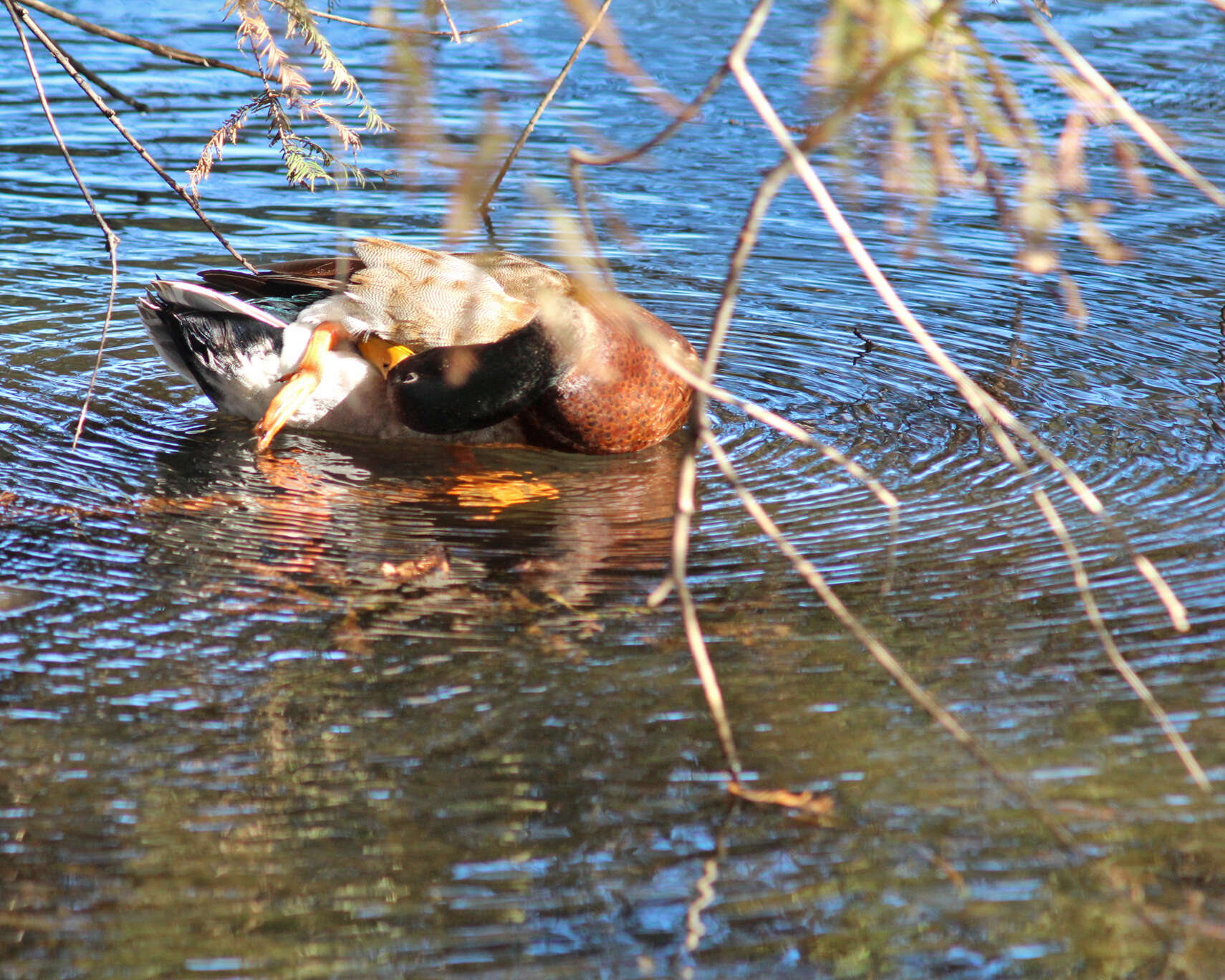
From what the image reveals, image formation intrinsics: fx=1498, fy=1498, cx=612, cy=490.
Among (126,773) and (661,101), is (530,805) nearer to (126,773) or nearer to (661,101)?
(126,773)

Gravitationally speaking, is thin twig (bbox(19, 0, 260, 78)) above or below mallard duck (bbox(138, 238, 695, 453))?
above

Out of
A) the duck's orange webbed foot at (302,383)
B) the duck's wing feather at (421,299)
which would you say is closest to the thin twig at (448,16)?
the duck's wing feather at (421,299)

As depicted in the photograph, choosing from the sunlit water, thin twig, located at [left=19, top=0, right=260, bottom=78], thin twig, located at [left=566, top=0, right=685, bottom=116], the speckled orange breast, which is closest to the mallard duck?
the speckled orange breast

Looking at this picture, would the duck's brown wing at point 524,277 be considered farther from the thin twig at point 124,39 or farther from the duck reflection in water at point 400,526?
the thin twig at point 124,39

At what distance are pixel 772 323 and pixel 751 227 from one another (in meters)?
3.90

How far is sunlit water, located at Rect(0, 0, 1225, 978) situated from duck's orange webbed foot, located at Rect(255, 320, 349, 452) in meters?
0.12

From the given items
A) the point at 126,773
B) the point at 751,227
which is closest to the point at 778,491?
the point at 126,773

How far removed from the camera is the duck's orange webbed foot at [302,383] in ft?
15.0

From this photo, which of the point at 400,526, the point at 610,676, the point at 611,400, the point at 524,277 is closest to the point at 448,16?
the point at 610,676

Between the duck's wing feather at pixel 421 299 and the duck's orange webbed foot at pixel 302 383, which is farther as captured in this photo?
the duck's orange webbed foot at pixel 302 383

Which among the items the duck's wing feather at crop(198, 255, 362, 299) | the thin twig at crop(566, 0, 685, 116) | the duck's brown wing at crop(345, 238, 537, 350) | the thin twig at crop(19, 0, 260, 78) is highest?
the thin twig at crop(566, 0, 685, 116)

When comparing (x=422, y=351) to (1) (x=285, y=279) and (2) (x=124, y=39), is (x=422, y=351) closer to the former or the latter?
(1) (x=285, y=279)

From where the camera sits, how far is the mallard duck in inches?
173

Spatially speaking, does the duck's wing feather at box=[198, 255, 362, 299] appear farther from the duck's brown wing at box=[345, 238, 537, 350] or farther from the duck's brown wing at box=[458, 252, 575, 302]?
the duck's brown wing at box=[458, 252, 575, 302]
